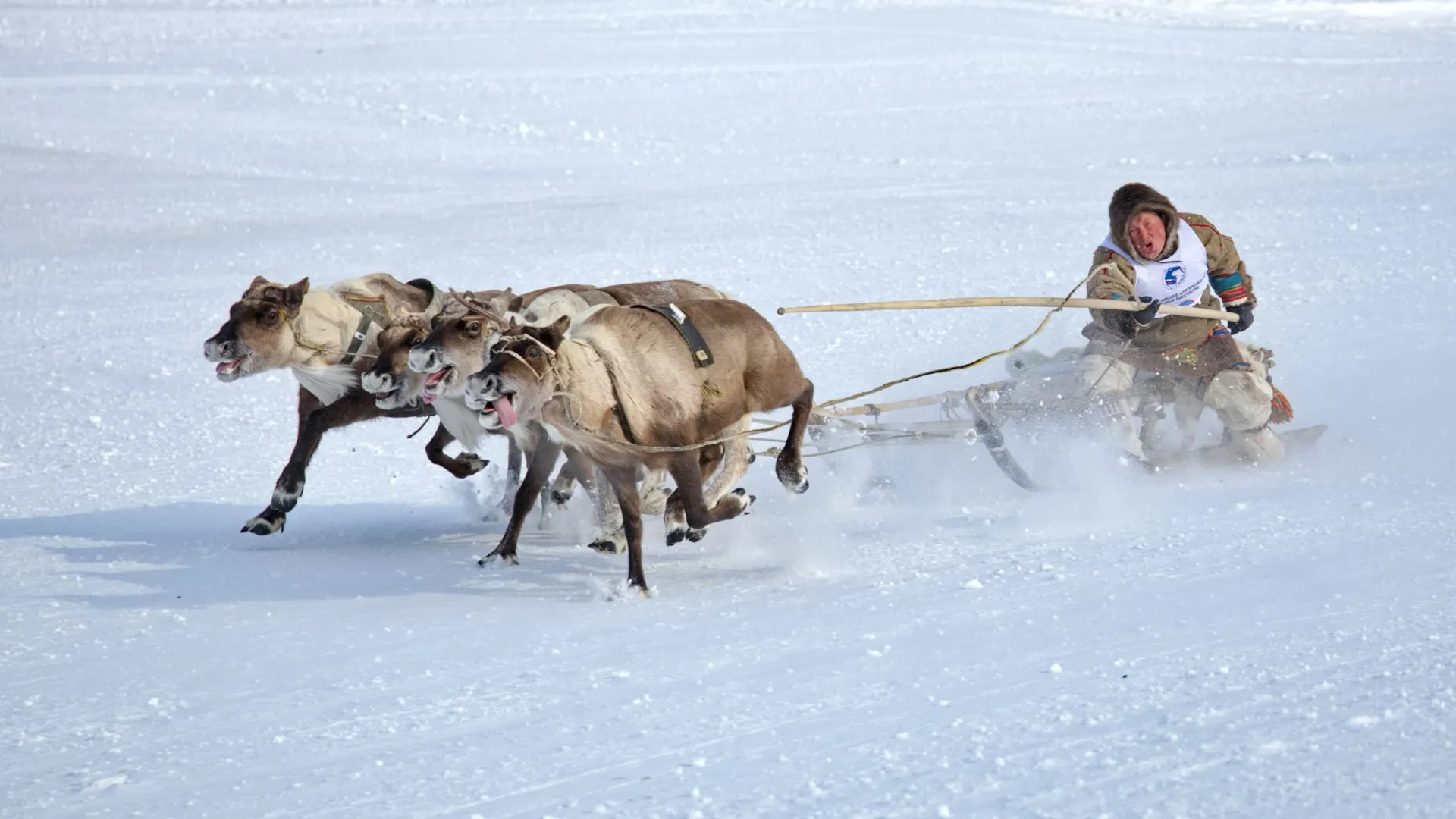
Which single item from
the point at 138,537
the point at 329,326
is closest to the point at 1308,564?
the point at 329,326

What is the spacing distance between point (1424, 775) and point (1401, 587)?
1625 millimetres

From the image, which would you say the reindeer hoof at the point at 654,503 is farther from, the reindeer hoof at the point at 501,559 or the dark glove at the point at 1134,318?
the dark glove at the point at 1134,318

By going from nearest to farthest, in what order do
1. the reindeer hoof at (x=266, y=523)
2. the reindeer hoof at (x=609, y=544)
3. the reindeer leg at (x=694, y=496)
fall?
the reindeer leg at (x=694, y=496), the reindeer hoof at (x=609, y=544), the reindeer hoof at (x=266, y=523)

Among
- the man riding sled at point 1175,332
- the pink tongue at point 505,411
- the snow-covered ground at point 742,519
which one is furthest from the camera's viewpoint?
the man riding sled at point 1175,332

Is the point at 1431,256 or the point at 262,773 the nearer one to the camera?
the point at 262,773

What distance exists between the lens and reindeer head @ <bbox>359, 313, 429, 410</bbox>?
665 cm

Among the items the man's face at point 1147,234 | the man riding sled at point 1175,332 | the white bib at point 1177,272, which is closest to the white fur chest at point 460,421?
the man riding sled at point 1175,332

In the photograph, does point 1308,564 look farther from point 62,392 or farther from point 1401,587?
point 62,392

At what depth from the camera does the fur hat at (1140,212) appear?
7.27 metres

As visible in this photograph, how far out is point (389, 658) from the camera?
5348mm

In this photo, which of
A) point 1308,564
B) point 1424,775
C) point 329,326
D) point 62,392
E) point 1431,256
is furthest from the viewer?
point 1431,256

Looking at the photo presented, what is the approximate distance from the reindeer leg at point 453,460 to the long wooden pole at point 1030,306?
1.61 m

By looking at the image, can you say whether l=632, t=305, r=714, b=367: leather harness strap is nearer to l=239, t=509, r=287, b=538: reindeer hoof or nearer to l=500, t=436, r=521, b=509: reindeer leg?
l=500, t=436, r=521, b=509: reindeer leg

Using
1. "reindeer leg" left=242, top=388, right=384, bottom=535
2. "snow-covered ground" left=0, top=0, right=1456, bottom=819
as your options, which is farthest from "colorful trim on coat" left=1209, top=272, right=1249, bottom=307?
"reindeer leg" left=242, top=388, right=384, bottom=535
